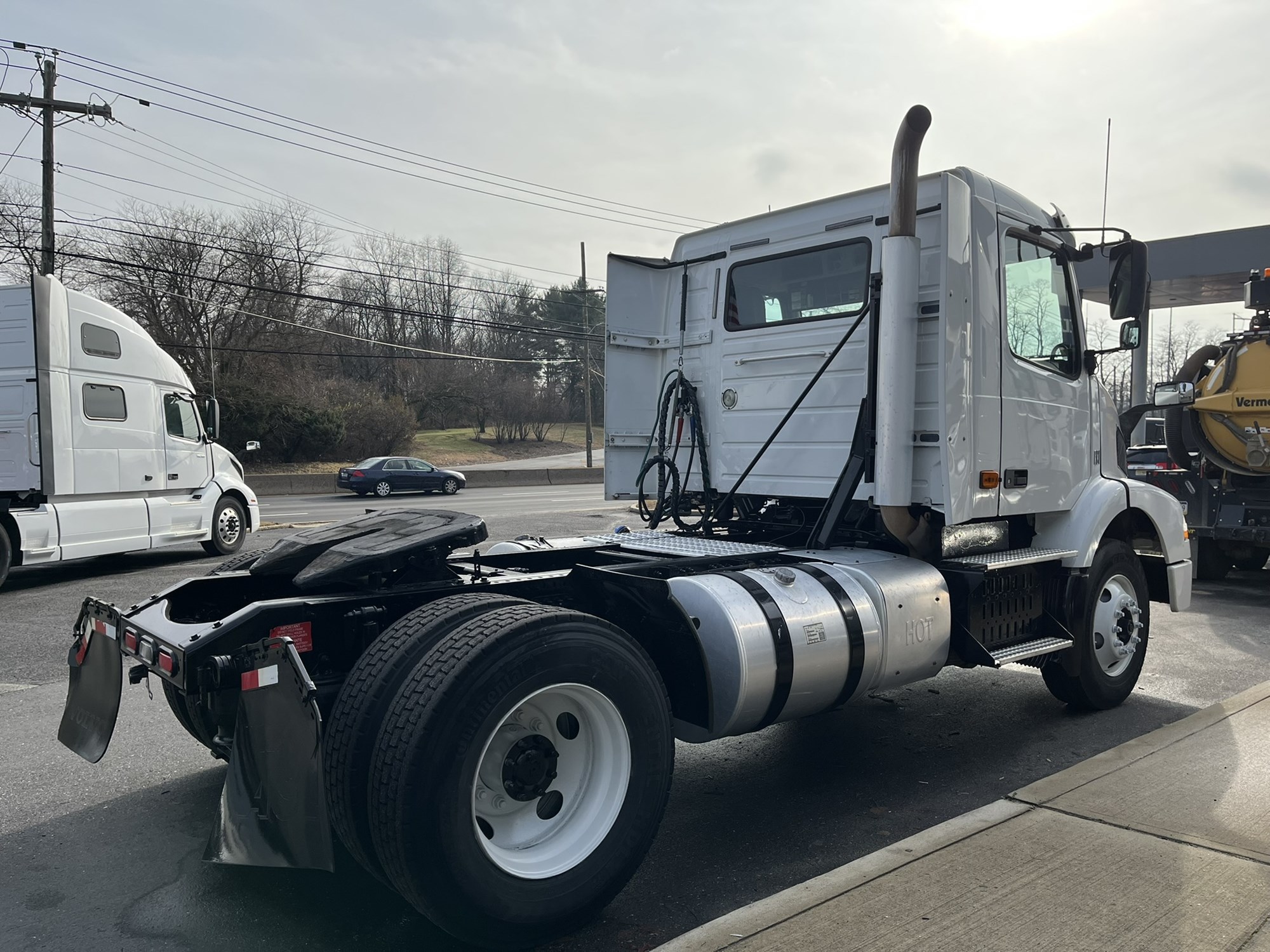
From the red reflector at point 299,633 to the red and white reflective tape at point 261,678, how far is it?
0.37 metres

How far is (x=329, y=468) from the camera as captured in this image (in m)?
37.6

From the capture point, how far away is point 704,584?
3826 millimetres

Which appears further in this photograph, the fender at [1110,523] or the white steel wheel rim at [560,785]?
the fender at [1110,523]

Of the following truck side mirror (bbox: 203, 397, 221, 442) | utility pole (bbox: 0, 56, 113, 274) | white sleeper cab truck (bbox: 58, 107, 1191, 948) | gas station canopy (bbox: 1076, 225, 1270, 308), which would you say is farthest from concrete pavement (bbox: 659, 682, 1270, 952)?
utility pole (bbox: 0, 56, 113, 274)

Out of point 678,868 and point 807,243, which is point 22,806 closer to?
point 678,868

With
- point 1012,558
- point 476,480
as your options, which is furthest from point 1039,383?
point 476,480

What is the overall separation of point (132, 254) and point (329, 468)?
10.5 m

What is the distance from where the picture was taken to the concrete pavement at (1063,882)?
9.14 ft

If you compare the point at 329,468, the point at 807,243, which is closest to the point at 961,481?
the point at 807,243

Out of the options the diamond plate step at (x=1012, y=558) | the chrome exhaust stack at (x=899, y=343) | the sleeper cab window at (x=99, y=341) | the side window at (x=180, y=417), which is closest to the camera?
the chrome exhaust stack at (x=899, y=343)

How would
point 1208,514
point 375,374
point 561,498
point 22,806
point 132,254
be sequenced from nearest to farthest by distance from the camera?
point 22,806, point 1208,514, point 561,498, point 132,254, point 375,374

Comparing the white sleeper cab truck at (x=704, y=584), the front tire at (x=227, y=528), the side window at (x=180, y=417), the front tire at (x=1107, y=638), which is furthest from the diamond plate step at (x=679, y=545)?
the front tire at (x=227, y=528)

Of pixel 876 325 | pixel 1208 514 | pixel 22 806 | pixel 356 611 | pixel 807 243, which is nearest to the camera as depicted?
pixel 356 611

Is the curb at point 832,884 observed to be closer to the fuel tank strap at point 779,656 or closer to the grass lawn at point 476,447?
the fuel tank strap at point 779,656
